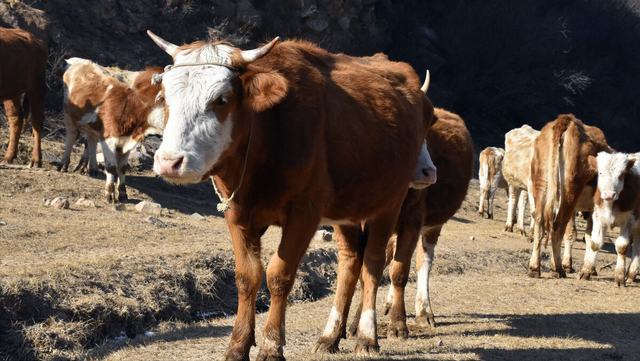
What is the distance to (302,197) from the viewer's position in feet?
13.7

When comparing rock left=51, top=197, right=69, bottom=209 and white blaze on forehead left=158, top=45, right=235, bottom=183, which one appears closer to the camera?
white blaze on forehead left=158, top=45, right=235, bottom=183

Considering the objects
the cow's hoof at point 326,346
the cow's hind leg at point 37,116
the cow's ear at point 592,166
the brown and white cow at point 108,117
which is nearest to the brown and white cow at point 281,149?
the cow's hoof at point 326,346

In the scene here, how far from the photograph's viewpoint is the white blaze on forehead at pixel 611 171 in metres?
10.2

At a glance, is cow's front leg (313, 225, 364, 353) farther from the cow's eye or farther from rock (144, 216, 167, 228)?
rock (144, 216, 167, 228)

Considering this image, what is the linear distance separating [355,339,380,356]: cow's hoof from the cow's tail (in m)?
5.72

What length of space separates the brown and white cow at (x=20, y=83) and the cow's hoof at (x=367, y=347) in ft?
29.2

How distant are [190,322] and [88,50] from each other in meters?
12.4

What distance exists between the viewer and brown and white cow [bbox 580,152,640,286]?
33.5 ft

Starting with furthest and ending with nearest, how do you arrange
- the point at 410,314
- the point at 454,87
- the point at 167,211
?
the point at 454,87 < the point at 167,211 < the point at 410,314

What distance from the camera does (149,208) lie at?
34.0ft

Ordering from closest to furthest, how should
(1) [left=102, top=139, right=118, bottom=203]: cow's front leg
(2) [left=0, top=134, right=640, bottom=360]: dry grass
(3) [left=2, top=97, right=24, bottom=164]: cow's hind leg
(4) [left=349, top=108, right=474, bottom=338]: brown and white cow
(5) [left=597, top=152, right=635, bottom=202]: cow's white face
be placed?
(2) [left=0, top=134, right=640, bottom=360]: dry grass
(4) [left=349, top=108, right=474, bottom=338]: brown and white cow
(5) [left=597, top=152, right=635, bottom=202]: cow's white face
(1) [left=102, top=139, right=118, bottom=203]: cow's front leg
(3) [left=2, top=97, right=24, bottom=164]: cow's hind leg

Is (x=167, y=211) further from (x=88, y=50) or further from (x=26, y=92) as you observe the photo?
(x=88, y=50)

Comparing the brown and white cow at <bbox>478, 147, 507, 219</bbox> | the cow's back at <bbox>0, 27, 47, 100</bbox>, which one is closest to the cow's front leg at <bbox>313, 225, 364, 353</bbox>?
the cow's back at <bbox>0, 27, 47, 100</bbox>

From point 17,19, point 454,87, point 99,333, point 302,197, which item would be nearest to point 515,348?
point 302,197
